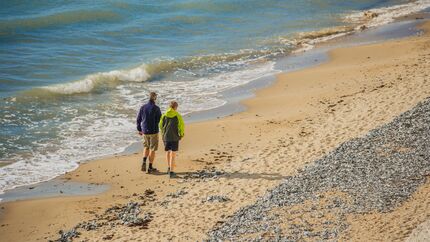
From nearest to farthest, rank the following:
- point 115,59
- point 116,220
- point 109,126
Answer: point 116,220 → point 109,126 → point 115,59

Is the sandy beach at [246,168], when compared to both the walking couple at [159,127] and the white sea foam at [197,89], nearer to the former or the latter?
the walking couple at [159,127]

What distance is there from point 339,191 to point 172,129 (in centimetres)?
391

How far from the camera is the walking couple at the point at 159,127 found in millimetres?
12219

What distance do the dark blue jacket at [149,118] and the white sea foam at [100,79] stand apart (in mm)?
8311

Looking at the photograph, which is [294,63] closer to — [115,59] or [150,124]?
[115,59]

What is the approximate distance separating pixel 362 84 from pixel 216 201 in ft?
29.3

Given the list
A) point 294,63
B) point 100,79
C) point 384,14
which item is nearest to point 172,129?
point 100,79

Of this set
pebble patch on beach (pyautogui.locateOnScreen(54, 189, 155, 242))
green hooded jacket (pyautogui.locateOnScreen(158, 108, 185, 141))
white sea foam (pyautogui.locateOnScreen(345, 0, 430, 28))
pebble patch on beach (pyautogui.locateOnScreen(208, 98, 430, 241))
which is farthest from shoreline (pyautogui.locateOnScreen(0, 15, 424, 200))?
pebble patch on beach (pyautogui.locateOnScreen(208, 98, 430, 241))

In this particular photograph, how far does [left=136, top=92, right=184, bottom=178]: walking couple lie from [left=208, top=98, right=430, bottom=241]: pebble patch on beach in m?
2.61

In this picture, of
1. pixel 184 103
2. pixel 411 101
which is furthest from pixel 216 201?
pixel 184 103

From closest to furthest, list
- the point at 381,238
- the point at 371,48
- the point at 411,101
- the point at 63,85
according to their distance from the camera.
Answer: the point at 381,238 → the point at 411,101 → the point at 63,85 → the point at 371,48

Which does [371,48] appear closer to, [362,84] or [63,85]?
[362,84]

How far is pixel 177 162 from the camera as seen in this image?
1330 centimetres

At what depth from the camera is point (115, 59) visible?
25.1 m
